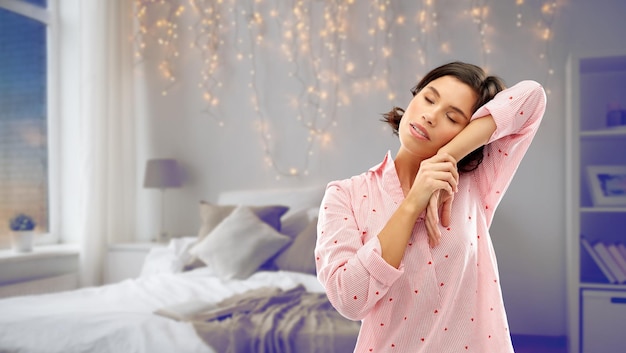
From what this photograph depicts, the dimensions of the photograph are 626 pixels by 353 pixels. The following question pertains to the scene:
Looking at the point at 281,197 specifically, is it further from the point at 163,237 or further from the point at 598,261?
the point at 598,261

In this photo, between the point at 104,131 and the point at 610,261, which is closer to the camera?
the point at 610,261

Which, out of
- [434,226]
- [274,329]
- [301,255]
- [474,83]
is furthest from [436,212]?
[301,255]

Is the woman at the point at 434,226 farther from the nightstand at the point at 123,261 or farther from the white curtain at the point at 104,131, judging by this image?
the white curtain at the point at 104,131

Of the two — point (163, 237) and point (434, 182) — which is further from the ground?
point (434, 182)

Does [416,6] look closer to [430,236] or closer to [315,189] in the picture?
[315,189]

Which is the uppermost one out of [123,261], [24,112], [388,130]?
[24,112]

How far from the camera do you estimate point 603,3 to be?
9.14ft

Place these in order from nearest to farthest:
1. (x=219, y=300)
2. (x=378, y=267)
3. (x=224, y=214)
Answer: (x=378, y=267) → (x=219, y=300) → (x=224, y=214)

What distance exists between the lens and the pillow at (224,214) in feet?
9.43

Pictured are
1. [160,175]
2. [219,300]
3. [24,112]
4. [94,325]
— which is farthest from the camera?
[160,175]

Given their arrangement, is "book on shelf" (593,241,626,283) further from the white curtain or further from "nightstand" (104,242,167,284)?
the white curtain

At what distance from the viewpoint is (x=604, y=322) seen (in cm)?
248

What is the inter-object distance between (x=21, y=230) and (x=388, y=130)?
1.99 m

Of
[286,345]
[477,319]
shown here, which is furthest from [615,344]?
[477,319]
